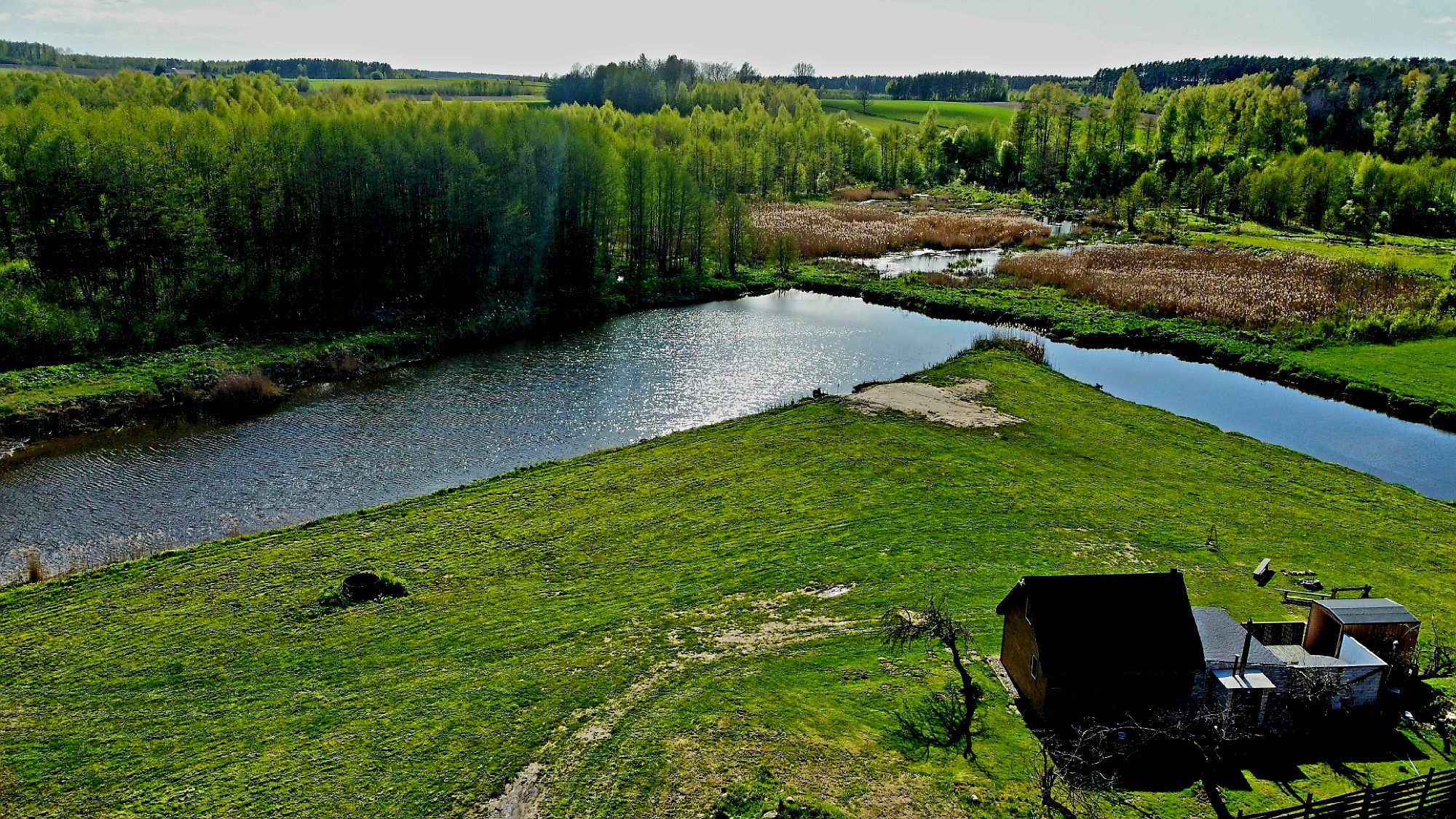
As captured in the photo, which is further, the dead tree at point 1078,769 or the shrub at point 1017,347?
the shrub at point 1017,347

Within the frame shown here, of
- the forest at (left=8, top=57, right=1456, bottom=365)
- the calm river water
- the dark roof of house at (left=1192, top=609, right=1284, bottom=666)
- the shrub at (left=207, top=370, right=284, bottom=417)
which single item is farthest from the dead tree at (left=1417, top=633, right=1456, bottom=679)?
the forest at (left=8, top=57, right=1456, bottom=365)

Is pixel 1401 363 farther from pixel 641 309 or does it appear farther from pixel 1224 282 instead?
pixel 641 309

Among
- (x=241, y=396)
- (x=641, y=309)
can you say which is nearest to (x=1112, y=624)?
(x=241, y=396)

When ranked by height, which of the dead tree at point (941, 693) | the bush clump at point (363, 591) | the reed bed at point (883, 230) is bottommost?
the bush clump at point (363, 591)

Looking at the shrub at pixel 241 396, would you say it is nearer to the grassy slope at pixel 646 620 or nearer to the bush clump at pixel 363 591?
the grassy slope at pixel 646 620

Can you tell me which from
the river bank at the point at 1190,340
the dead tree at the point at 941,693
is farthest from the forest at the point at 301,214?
the dead tree at the point at 941,693

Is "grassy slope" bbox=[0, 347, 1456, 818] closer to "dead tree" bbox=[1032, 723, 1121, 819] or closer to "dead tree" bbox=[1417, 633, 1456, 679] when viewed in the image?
"dead tree" bbox=[1032, 723, 1121, 819]
